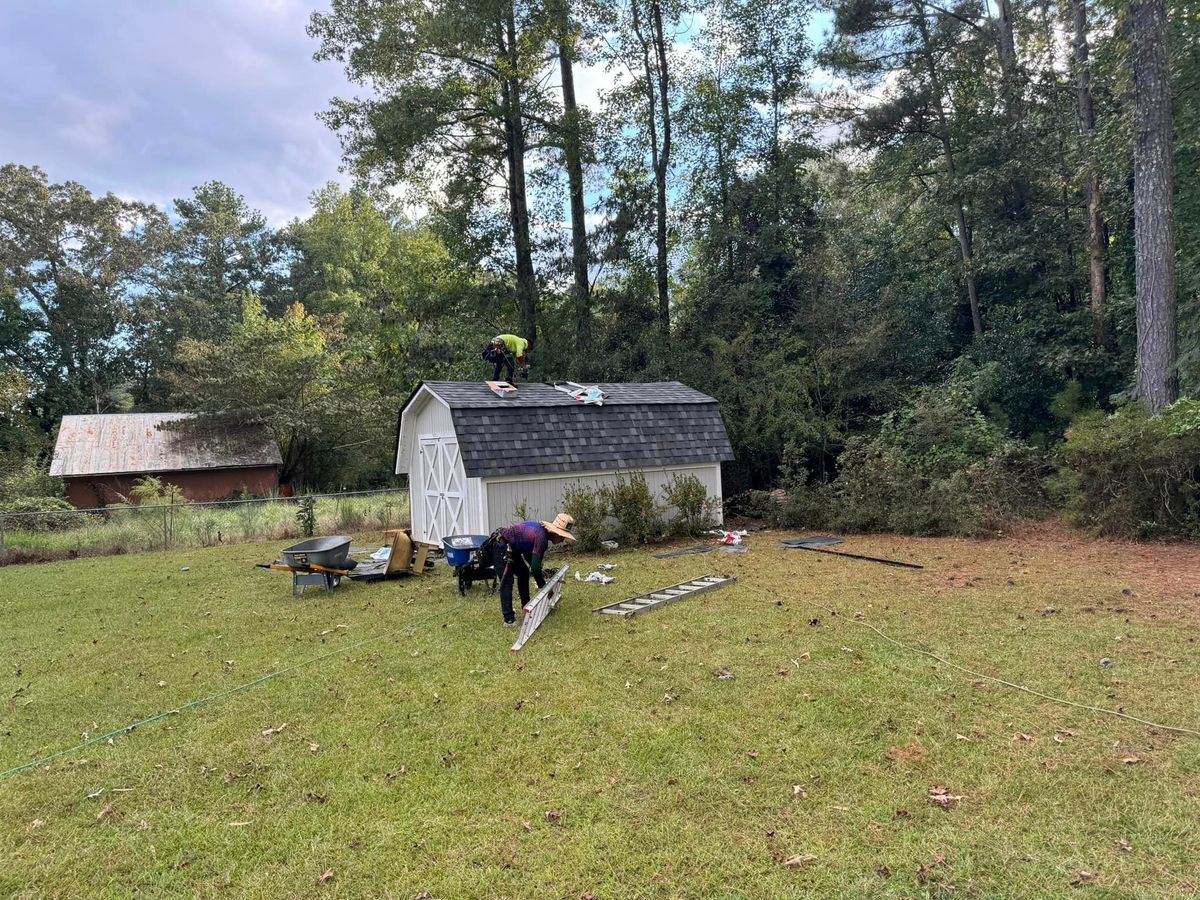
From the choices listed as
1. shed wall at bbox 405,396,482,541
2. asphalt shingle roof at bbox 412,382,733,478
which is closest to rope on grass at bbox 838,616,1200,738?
asphalt shingle roof at bbox 412,382,733,478

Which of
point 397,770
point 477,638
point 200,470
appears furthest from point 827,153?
point 200,470

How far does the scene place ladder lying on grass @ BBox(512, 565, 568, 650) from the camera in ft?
20.2

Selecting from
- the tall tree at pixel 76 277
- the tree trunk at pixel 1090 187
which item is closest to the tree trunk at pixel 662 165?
the tree trunk at pixel 1090 187

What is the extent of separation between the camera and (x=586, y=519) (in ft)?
37.2

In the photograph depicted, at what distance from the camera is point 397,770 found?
3838 millimetres

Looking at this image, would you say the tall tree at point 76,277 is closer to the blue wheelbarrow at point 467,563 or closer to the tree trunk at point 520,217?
the tree trunk at point 520,217

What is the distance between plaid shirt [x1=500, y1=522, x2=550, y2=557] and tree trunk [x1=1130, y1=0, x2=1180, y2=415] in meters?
11.1

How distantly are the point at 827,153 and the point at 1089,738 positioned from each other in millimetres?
20886

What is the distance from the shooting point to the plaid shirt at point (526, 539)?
6.68 metres

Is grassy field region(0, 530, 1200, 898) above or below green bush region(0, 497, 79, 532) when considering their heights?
below

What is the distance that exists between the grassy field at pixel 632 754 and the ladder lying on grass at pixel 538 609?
16cm

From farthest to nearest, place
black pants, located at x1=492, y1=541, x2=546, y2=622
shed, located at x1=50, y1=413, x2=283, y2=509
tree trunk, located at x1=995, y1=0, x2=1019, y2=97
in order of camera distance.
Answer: shed, located at x1=50, y1=413, x2=283, y2=509 < tree trunk, located at x1=995, y1=0, x2=1019, y2=97 < black pants, located at x1=492, y1=541, x2=546, y2=622

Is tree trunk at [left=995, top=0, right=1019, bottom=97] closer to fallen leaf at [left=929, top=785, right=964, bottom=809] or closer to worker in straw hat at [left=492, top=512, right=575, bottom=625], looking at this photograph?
worker in straw hat at [left=492, top=512, right=575, bottom=625]

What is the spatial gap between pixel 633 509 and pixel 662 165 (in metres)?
13.6
